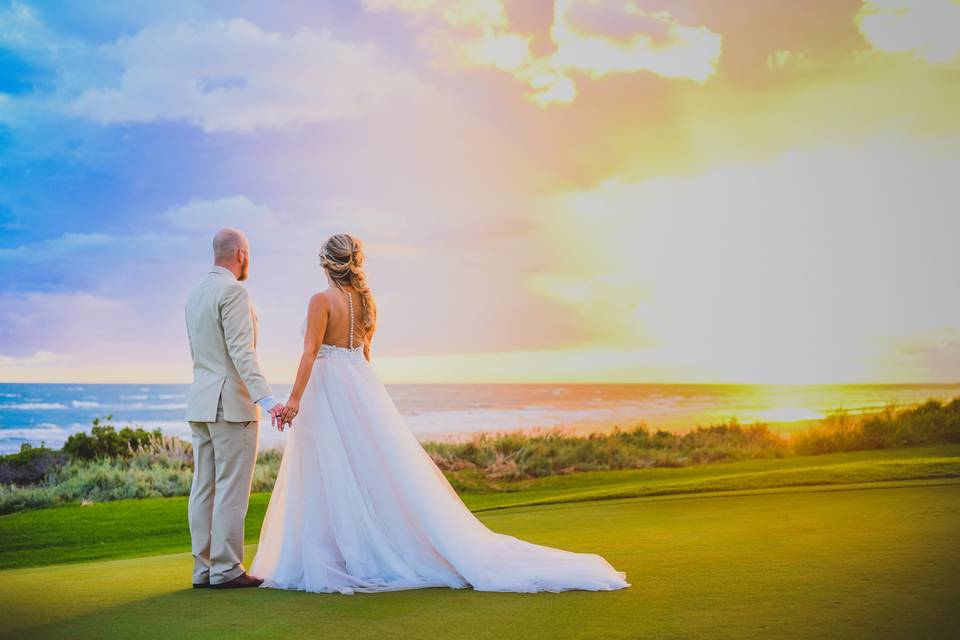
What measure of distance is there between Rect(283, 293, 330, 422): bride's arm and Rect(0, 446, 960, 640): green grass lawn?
135 cm

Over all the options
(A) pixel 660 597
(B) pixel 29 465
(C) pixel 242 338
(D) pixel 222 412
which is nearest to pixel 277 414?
(D) pixel 222 412

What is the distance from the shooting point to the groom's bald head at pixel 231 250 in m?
5.71

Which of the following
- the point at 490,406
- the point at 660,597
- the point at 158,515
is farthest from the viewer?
the point at 490,406

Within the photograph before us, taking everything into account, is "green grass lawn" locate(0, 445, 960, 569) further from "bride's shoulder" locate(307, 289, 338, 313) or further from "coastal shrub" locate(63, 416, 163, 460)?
"bride's shoulder" locate(307, 289, 338, 313)

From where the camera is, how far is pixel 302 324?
5848 millimetres

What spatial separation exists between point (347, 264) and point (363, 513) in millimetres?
1691

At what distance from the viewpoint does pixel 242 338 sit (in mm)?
5480

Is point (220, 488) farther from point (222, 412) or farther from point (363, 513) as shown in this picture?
point (363, 513)

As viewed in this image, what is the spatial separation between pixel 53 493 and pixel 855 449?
13.4 meters

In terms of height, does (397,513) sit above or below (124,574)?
above

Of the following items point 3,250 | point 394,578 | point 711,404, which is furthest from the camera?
point 711,404

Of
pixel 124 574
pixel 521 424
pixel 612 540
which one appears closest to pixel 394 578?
pixel 612 540

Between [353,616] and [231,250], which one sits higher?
[231,250]

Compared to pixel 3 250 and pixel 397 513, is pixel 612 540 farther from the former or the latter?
pixel 3 250
